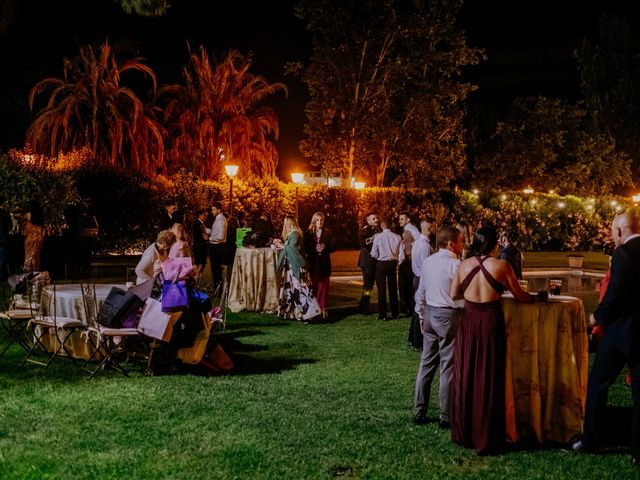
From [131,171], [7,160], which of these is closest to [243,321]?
[7,160]

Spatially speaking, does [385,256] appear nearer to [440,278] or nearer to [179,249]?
[179,249]

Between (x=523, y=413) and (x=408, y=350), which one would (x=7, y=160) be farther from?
(x=523, y=413)

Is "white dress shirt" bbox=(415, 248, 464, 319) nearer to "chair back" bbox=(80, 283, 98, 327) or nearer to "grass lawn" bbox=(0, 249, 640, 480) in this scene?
"grass lawn" bbox=(0, 249, 640, 480)

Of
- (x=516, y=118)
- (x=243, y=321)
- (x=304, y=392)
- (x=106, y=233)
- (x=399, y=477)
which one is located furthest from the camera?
(x=516, y=118)

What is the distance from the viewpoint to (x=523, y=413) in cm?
672

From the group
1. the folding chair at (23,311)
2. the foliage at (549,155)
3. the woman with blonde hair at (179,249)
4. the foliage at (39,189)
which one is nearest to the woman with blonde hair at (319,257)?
the woman with blonde hair at (179,249)

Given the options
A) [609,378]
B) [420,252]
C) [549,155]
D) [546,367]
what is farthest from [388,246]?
[549,155]

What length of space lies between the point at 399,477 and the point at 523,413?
1.51 metres

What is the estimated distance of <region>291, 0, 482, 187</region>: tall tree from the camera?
34.3 metres

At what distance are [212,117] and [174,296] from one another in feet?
108

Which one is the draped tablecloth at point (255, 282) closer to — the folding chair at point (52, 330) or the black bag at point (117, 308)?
the folding chair at point (52, 330)

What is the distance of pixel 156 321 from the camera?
894 centimetres

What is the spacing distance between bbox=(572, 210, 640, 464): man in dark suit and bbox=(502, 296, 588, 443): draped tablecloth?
1.19 ft

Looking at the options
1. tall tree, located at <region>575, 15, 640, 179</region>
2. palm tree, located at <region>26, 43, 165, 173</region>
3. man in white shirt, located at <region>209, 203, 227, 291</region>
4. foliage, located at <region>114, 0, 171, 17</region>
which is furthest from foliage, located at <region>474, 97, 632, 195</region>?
man in white shirt, located at <region>209, 203, 227, 291</region>
